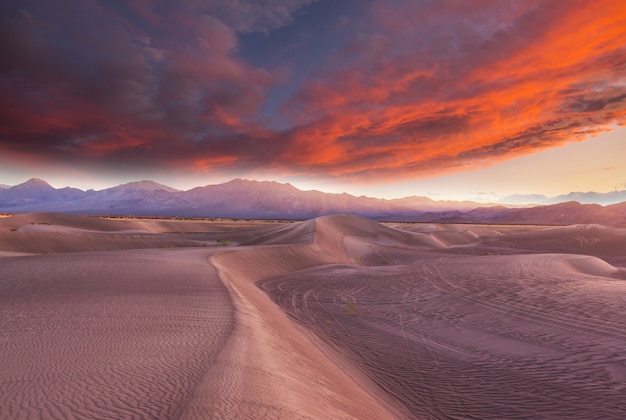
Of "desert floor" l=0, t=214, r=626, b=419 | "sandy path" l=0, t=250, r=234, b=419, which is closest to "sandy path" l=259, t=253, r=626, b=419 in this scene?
"desert floor" l=0, t=214, r=626, b=419

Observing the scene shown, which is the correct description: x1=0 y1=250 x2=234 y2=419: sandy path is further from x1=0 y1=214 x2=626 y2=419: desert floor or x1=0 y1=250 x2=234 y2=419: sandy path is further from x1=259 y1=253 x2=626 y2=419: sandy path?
x1=259 y1=253 x2=626 y2=419: sandy path

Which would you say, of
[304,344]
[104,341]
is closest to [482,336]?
[304,344]

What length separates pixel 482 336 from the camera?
8.57 meters

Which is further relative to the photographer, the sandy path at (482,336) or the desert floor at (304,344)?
the sandy path at (482,336)

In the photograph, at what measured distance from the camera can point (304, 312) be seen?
10.9 m

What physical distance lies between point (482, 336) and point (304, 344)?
173 inches

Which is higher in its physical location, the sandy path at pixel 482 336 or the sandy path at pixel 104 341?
the sandy path at pixel 104 341

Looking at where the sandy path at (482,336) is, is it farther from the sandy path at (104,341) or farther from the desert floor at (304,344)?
the sandy path at (104,341)

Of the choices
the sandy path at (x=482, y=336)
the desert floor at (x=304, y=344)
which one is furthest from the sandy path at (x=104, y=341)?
the sandy path at (x=482, y=336)

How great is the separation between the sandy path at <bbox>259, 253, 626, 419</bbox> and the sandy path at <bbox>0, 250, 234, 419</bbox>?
10.6 feet

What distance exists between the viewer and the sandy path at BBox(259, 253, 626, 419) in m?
5.61

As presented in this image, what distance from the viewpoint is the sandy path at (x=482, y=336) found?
5609 mm

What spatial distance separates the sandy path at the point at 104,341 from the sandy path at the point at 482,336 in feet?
10.6

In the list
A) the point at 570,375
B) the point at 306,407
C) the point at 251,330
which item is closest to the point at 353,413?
the point at 306,407
